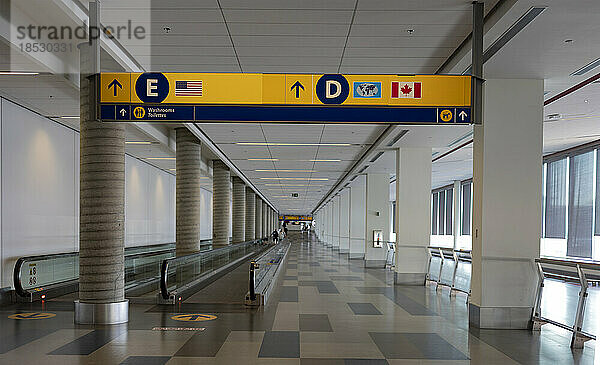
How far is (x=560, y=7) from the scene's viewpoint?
21.4ft

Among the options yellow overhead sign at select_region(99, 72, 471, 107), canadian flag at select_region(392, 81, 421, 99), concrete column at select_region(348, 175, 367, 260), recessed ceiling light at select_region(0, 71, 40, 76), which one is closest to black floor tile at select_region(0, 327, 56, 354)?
yellow overhead sign at select_region(99, 72, 471, 107)

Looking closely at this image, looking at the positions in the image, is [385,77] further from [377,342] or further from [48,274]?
[48,274]

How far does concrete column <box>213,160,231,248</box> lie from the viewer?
30938 millimetres

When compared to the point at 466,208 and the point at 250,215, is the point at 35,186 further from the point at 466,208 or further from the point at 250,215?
the point at 250,215

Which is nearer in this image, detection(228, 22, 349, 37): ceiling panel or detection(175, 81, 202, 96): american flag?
detection(175, 81, 202, 96): american flag

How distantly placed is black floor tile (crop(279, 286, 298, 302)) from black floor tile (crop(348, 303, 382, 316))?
5.37ft

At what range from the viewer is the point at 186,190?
20531mm

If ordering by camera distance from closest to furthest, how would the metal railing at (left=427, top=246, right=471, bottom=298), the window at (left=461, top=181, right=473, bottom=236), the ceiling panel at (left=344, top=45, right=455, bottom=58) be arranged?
the ceiling panel at (left=344, top=45, right=455, bottom=58) < the metal railing at (left=427, top=246, right=471, bottom=298) < the window at (left=461, top=181, right=473, bottom=236)

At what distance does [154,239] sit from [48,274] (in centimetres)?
1451

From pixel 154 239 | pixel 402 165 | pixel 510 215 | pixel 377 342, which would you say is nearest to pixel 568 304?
pixel 510 215

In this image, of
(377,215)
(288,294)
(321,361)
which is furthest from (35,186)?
(377,215)

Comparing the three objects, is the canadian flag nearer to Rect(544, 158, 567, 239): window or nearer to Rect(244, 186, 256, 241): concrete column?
Rect(544, 158, 567, 239): window

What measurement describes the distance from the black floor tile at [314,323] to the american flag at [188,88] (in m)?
4.58

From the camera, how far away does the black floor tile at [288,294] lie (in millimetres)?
13531
